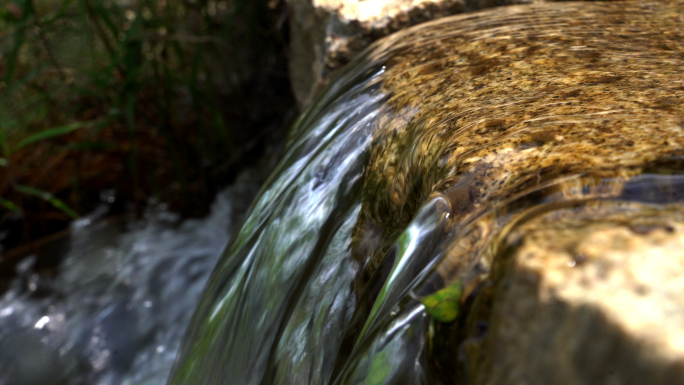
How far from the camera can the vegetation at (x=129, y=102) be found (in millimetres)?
3102

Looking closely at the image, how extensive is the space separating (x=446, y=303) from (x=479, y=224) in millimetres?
107

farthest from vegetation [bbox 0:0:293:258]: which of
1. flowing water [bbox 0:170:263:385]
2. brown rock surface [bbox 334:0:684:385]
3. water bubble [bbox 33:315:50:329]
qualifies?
brown rock surface [bbox 334:0:684:385]

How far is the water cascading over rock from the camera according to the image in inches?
21.0

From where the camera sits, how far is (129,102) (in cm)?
305

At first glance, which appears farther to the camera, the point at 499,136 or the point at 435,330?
the point at 499,136

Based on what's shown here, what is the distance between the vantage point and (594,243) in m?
0.57

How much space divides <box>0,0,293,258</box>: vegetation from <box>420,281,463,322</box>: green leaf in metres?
2.65

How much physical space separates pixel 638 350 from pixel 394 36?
5.12 feet

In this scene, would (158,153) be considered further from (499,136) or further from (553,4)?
(499,136)

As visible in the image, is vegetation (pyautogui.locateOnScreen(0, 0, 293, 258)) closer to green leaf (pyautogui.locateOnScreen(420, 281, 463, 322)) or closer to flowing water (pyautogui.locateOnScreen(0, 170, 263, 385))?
flowing water (pyautogui.locateOnScreen(0, 170, 263, 385))

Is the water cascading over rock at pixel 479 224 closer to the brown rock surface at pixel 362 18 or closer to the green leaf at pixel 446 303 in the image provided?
the green leaf at pixel 446 303

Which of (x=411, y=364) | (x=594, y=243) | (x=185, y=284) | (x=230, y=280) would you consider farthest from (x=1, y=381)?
(x=594, y=243)

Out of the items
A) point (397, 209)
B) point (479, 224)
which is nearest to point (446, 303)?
point (479, 224)

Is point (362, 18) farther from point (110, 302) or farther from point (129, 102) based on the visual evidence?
point (110, 302)
